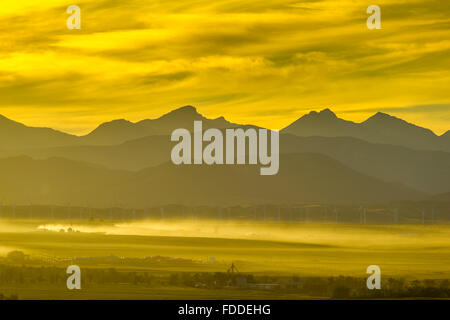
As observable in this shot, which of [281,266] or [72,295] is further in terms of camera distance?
[281,266]

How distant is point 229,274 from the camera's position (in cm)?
10819

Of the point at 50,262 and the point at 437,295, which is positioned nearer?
the point at 437,295

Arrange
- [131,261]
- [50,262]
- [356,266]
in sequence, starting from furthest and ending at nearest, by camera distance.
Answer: [356,266] → [131,261] → [50,262]

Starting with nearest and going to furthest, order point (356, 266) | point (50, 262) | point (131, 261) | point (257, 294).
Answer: point (257, 294)
point (50, 262)
point (131, 261)
point (356, 266)

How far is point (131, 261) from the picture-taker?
16350 centimetres
